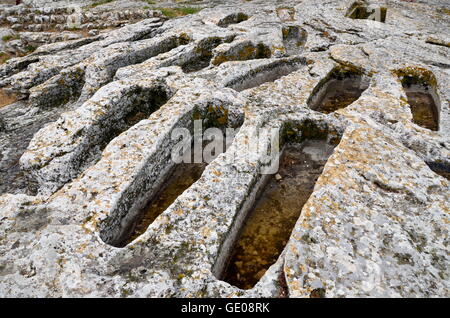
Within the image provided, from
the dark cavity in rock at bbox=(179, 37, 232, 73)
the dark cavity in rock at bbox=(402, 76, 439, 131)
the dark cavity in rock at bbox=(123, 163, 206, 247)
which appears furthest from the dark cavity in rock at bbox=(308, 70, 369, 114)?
the dark cavity in rock at bbox=(179, 37, 232, 73)

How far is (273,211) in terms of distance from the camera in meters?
7.65

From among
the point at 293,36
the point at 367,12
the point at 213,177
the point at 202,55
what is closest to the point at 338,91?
the point at 202,55

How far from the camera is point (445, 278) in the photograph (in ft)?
16.4

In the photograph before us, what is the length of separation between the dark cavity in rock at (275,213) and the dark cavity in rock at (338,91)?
2.98m

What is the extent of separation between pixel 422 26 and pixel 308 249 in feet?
68.1

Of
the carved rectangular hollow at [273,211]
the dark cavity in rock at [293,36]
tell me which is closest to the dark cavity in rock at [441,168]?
the carved rectangular hollow at [273,211]

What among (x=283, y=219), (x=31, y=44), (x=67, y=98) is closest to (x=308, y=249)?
(x=283, y=219)

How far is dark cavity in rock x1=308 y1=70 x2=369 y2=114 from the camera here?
11.9m

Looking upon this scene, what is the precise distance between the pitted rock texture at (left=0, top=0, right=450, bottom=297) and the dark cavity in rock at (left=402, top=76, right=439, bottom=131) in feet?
0.68

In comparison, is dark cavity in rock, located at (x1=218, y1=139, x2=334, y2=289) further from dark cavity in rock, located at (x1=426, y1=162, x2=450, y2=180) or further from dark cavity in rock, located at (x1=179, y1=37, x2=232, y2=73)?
dark cavity in rock, located at (x1=179, y1=37, x2=232, y2=73)

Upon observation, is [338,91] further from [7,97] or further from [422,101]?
[7,97]

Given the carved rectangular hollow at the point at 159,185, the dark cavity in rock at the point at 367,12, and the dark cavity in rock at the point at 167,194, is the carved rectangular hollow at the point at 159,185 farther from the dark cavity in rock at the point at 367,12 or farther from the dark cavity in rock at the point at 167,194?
the dark cavity in rock at the point at 367,12

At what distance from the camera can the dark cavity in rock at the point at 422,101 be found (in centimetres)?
1091

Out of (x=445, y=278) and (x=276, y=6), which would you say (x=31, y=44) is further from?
(x=445, y=278)
